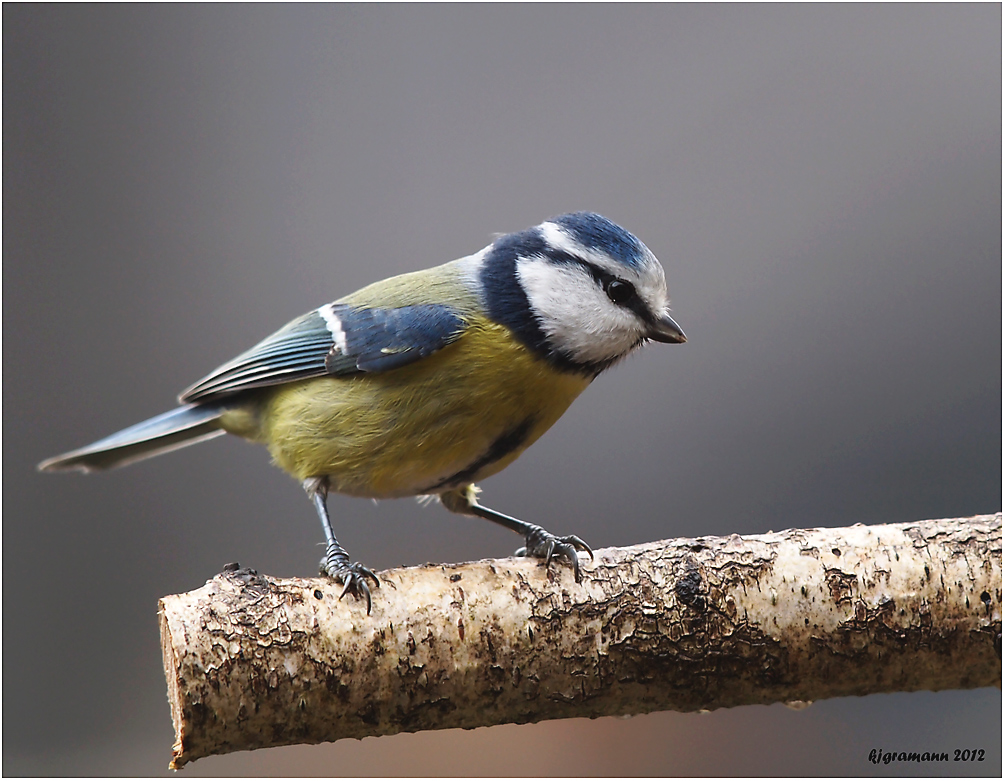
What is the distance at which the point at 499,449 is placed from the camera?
1.51 meters

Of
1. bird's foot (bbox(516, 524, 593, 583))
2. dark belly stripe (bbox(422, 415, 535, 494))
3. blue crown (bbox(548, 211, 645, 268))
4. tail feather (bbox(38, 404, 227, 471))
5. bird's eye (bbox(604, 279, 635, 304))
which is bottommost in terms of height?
bird's foot (bbox(516, 524, 593, 583))

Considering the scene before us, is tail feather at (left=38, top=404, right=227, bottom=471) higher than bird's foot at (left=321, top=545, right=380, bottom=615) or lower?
higher

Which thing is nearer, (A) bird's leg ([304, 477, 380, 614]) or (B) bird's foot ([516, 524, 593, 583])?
(A) bird's leg ([304, 477, 380, 614])

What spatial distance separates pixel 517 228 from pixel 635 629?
1566 mm

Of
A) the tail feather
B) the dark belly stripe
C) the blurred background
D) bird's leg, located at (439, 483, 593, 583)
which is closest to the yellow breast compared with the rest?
the dark belly stripe

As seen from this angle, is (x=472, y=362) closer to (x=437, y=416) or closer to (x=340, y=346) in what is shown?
(x=437, y=416)

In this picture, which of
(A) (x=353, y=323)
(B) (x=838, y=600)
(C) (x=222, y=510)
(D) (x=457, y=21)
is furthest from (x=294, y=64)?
(B) (x=838, y=600)

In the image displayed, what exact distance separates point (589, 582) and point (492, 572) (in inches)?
5.8

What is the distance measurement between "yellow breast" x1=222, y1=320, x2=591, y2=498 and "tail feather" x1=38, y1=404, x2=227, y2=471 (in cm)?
33

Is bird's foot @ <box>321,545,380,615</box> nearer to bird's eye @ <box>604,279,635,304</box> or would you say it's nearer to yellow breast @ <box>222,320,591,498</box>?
yellow breast @ <box>222,320,591,498</box>

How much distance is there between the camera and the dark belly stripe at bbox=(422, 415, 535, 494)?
150 centimetres

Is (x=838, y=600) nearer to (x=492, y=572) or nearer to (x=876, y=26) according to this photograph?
(x=492, y=572)

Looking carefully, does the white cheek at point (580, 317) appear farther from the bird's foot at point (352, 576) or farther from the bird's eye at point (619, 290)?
the bird's foot at point (352, 576)

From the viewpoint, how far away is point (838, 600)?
1306mm
